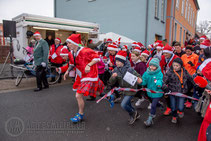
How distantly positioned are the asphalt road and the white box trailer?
5213mm

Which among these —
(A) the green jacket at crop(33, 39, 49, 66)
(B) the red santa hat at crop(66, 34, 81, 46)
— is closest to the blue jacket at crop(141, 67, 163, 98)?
(B) the red santa hat at crop(66, 34, 81, 46)

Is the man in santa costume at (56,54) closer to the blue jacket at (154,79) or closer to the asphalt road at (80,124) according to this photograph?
the asphalt road at (80,124)


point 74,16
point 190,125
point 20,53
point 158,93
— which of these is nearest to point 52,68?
point 20,53

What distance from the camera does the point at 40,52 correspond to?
6.04 m

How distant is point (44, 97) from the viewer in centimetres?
546

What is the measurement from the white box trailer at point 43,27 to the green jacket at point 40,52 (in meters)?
3.64

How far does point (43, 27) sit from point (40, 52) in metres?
4.03

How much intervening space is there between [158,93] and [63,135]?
6.89 feet

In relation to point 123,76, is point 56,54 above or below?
above

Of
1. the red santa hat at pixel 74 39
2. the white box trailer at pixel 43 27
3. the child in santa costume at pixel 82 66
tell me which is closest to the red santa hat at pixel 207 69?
the child in santa costume at pixel 82 66

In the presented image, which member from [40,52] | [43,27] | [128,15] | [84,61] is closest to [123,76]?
[84,61]

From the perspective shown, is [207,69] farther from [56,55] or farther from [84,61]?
[56,55]

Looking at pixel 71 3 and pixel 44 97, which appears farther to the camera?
pixel 71 3

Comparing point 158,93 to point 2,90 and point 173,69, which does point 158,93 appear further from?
point 2,90
